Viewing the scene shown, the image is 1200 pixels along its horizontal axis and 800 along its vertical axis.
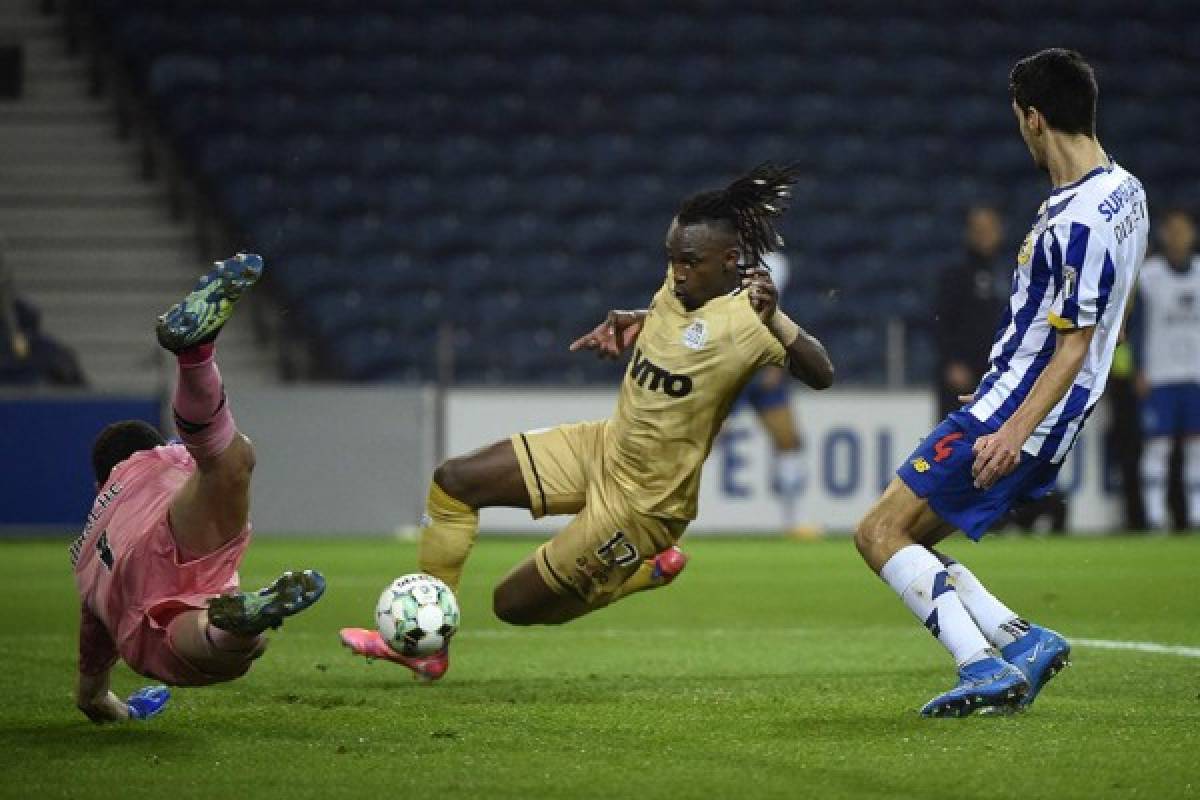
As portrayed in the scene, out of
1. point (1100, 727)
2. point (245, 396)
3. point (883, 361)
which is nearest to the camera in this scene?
point (1100, 727)

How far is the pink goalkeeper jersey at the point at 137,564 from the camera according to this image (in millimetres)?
5477

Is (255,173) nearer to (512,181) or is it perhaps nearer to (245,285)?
(512,181)

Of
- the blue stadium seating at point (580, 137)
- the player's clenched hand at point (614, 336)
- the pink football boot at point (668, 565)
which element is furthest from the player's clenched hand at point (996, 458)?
the blue stadium seating at point (580, 137)

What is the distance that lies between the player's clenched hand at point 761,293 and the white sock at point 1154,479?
9901 millimetres

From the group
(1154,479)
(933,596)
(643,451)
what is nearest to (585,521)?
(643,451)

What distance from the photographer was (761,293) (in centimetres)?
608

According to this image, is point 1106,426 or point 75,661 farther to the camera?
point 1106,426

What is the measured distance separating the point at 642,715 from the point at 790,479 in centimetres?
914

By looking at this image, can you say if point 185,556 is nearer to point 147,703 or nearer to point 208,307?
point 147,703

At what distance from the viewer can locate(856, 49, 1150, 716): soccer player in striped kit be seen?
18.2 ft

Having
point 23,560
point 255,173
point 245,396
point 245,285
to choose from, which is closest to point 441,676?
point 245,285

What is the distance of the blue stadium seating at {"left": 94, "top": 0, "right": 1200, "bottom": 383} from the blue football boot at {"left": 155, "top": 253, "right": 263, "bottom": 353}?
12102 mm

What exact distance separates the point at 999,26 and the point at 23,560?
12.2 m

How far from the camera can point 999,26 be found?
68.8ft
